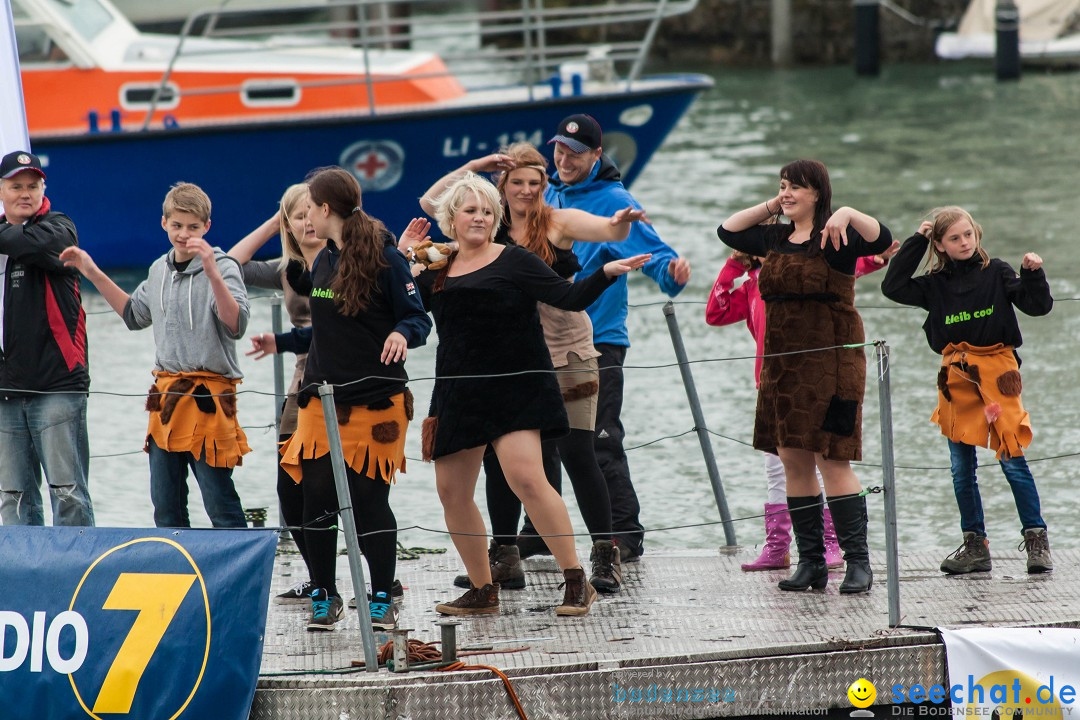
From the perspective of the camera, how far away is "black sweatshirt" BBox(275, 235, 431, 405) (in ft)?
17.9

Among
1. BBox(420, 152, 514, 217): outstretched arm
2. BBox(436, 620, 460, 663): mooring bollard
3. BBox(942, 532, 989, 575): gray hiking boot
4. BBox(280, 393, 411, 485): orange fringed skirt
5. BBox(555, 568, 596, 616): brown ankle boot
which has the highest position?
BBox(420, 152, 514, 217): outstretched arm

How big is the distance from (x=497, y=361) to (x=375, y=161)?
9652 mm

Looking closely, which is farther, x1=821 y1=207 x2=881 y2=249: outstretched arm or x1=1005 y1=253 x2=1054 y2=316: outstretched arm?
x1=1005 y1=253 x2=1054 y2=316: outstretched arm

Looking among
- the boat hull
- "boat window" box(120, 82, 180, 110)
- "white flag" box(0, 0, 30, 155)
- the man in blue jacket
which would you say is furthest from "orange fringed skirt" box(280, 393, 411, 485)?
"boat window" box(120, 82, 180, 110)

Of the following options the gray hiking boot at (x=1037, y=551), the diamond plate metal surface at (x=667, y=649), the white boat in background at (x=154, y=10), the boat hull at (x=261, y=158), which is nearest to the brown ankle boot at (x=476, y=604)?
the diamond plate metal surface at (x=667, y=649)

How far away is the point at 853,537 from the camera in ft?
19.3

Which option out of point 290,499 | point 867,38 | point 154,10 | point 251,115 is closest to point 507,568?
point 290,499

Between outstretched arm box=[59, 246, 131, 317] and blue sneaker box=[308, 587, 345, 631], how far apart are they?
131 centimetres

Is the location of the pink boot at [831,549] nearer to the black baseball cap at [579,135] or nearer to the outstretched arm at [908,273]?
the outstretched arm at [908,273]

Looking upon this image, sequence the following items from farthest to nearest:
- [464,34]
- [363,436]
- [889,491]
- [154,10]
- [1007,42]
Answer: [1007,42], [154,10], [464,34], [363,436], [889,491]

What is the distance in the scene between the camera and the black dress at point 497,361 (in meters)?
5.54

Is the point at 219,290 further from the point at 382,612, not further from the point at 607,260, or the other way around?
the point at 607,260

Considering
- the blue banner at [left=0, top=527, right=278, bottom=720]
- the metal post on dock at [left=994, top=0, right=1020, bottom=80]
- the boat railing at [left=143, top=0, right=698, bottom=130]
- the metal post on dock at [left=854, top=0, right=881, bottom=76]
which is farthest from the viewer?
the metal post on dock at [left=854, top=0, right=881, bottom=76]

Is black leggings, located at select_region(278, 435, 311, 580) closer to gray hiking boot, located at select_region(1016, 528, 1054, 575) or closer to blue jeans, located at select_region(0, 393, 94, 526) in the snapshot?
blue jeans, located at select_region(0, 393, 94, 526)
